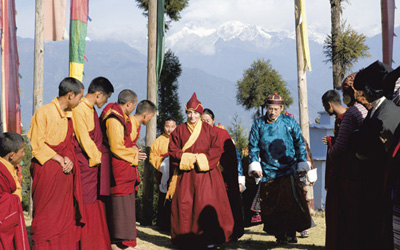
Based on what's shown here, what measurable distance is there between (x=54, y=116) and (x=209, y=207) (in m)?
2.38

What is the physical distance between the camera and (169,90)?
2139 cm

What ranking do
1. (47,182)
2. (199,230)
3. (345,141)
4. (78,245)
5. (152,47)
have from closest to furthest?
(345,141), (47,182), (78,245), (199,230), (152,47)

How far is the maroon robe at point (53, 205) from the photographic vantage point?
4.98m

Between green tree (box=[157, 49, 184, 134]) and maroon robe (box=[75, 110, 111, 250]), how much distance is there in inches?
575

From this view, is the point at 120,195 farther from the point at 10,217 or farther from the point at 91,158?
the point at 10,217

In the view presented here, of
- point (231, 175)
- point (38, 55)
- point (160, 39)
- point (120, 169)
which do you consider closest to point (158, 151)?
point (231, 175)

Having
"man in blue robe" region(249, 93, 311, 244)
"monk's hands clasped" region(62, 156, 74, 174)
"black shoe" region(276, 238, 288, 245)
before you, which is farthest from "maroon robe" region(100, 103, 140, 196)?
"black shoe" region(276, 238, 288, 245)

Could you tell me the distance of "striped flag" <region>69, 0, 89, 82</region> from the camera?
25.4ft

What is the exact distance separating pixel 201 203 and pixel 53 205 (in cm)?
204

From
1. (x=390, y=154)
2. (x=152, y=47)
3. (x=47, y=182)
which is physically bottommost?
(x=47, y=182)

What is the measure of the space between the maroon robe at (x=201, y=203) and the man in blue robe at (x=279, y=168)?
18.8 inches

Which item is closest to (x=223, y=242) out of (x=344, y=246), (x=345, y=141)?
(x=344, y=246)

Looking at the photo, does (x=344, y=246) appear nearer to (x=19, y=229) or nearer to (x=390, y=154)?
(x=390, y=154)

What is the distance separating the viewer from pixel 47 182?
5.04 m
